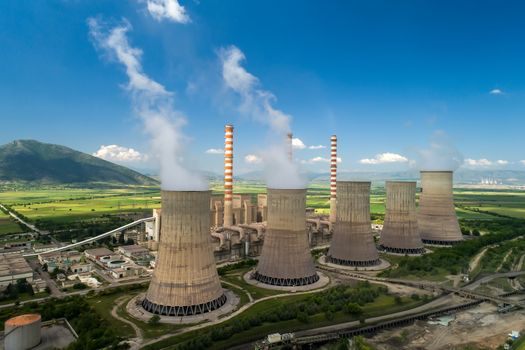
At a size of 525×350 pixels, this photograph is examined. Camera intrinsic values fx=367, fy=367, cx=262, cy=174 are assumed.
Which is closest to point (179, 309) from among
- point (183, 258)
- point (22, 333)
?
point (183, 258)

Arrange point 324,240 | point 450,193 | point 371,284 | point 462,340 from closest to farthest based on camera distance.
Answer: point 462,340 → point 371,284 → point 450,193 → point 324,240

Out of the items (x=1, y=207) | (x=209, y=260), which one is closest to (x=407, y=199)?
(x=209, y=260)

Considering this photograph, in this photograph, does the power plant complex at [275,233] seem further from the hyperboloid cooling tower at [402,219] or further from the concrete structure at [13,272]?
the concrete structure at [13,272]

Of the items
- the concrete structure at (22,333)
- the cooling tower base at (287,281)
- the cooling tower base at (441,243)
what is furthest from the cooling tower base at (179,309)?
the cooling tower base at (441,243)

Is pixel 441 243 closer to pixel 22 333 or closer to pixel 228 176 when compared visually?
pixel 228 176

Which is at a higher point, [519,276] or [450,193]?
[450,193]

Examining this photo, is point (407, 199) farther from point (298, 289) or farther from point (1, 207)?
point (1, 207)

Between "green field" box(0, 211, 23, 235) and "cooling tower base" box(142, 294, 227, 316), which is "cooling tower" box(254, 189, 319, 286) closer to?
"cooling tower base" box(142, 294, 227, 316)
